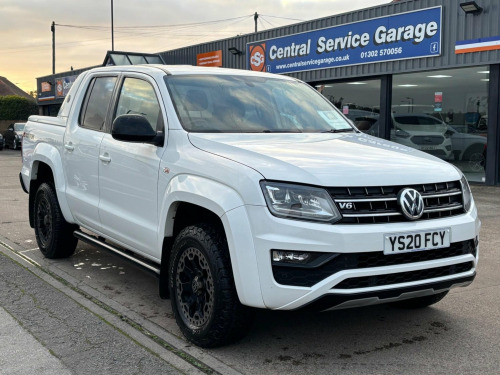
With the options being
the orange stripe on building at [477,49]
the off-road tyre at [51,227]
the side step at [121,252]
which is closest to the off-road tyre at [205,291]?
the side step at [121,252]

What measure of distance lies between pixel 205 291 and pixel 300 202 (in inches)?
35.2

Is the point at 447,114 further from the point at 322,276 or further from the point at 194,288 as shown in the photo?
the point at 322,276

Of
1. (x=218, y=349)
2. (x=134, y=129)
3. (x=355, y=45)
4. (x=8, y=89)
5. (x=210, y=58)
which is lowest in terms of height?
(x=218, y=349)

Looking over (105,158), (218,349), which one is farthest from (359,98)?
(218,349)

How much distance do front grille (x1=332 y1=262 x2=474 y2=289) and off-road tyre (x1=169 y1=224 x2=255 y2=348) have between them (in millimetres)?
653

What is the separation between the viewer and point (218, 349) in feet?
11.9

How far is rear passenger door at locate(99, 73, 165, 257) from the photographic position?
13.6 feet

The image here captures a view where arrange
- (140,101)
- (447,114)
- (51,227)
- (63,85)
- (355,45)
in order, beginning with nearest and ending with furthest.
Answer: (140,101), (51,227), (447,114), (355,45), (63,85)

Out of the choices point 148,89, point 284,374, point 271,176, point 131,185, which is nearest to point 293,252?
point 271,176

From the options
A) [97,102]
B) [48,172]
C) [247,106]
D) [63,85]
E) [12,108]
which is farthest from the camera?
[12,108]

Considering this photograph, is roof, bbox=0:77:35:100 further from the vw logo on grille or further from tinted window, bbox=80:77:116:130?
the vw logo on grille

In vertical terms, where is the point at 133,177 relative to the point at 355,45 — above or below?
below

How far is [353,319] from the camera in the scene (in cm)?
428

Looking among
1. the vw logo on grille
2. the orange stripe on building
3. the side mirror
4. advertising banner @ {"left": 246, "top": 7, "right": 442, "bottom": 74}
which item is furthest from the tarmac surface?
advertising banner @ {"left": 246, "top": 7, "right": 442, "bottom": 74}
